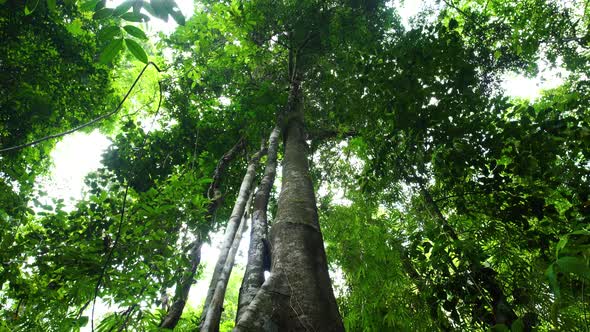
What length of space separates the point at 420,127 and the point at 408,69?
1.97ft

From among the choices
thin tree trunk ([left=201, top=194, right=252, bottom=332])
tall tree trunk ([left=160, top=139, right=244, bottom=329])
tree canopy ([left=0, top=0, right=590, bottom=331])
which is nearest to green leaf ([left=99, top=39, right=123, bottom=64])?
tree canopy ([left=0, top=0, right=590, bottom=331])

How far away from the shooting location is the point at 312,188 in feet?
→ 10.4

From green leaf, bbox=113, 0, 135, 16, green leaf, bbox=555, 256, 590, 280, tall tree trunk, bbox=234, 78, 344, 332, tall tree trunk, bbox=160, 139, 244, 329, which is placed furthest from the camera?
tall tree trunk, bbox=160, 139, 244, 329

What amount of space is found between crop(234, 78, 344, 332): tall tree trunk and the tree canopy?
0.01 m

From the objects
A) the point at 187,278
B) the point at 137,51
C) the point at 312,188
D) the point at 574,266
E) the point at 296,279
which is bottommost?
the point at 574,266

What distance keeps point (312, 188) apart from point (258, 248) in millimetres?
828

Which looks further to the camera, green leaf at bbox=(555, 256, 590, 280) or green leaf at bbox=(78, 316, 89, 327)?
green leaf at bbox=(78, 316, 89, 327)

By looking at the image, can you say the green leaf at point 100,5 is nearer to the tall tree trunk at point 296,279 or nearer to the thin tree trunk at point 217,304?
the tall tree trunk at point 296,279

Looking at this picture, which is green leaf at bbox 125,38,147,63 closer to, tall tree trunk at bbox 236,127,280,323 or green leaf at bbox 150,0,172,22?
green leaf at bbox 150,0,172,22

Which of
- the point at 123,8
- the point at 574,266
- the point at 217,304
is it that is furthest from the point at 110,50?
the point at 574,266

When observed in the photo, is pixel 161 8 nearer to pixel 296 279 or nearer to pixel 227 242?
pixel 296 279

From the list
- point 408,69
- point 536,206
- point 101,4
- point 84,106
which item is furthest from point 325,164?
point 101,4

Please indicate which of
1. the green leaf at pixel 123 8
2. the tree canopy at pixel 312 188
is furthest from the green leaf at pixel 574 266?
the green leaf at pixel 123 8

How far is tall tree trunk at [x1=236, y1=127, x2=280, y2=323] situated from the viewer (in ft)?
7.41
